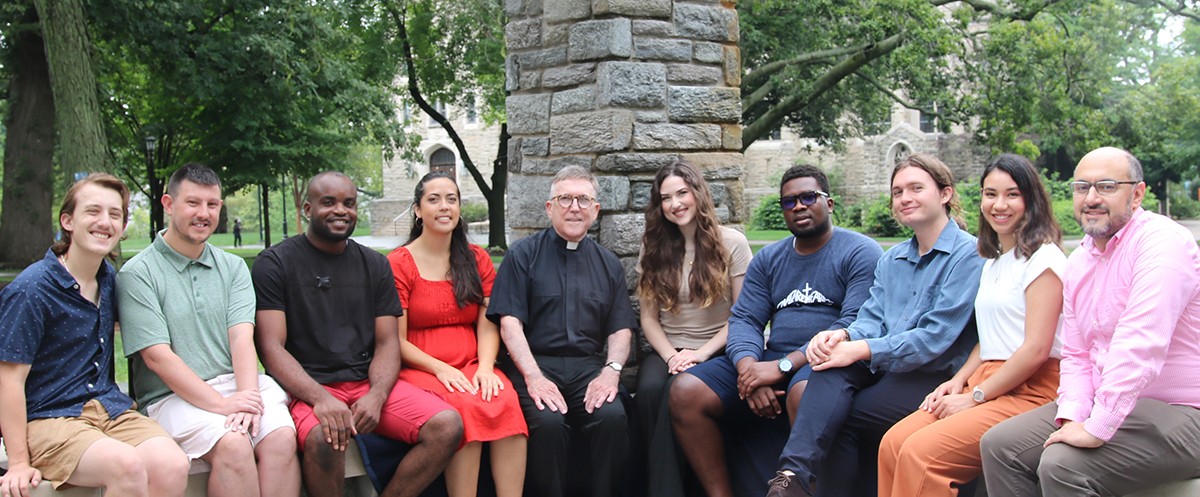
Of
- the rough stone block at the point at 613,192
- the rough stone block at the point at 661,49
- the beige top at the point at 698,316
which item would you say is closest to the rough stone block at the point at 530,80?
the rough stone block at the point at 661,49

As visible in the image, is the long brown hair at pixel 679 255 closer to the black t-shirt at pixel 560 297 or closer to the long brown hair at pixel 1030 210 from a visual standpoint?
the black t-shirt at pixel 560 297

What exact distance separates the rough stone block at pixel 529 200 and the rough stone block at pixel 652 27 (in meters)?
0.97

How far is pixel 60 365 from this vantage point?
3523mm

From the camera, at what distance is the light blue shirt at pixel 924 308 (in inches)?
153

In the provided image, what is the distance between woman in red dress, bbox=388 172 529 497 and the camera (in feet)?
13.5

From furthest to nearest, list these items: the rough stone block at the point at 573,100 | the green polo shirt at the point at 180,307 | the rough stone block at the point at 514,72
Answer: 1. the rough stone block at the point at 514,72
2. the rough stone block at the point at 573,100
3. the green polo shirt at the point at 180,307

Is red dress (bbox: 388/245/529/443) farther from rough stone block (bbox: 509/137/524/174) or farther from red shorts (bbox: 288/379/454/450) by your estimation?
rough stone block (bbox: 509/137/524/174)

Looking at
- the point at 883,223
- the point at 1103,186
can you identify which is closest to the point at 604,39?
the point at 1103,186

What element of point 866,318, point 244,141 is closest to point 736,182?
point 866,318

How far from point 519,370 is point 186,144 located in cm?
2044

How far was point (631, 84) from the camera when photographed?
17.1 ft

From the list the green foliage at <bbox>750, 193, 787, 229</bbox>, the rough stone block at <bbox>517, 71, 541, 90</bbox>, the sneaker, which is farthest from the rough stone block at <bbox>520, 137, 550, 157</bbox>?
the green foliage at <bbox>750, 193, 787, 229</bbox>

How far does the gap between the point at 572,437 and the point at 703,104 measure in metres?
2.05

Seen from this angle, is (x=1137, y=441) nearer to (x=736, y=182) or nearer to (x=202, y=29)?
(x=736, y=182)
